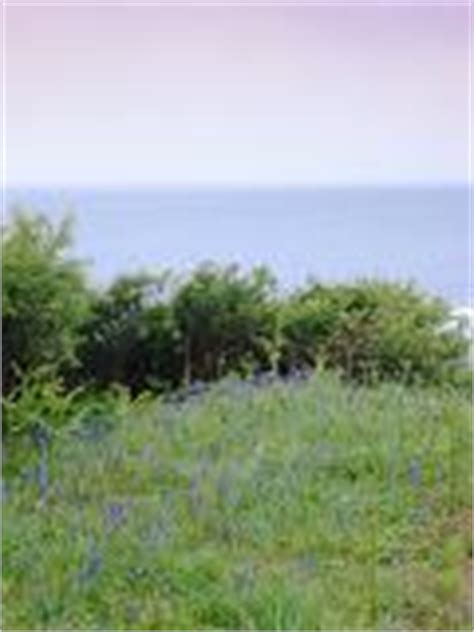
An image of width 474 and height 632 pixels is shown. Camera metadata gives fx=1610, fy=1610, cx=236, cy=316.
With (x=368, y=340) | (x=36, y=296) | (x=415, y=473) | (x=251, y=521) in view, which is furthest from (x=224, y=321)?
(x=251, y=521)

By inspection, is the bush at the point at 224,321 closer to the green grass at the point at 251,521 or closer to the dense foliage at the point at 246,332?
the dense foliage at the point at 246,332

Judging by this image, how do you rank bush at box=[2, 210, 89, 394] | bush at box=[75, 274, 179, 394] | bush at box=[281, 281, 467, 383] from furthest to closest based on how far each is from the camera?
bush at box=[281, 281, 467, 383]
bush at box=[75, 274, 179, 394]
bush at box=[2, 210, 89, 394]

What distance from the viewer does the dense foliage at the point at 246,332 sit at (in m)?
7.80

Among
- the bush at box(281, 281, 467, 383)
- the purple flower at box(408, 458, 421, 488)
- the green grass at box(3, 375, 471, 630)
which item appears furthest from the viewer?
the bush at box(281, 281, 467, 383)

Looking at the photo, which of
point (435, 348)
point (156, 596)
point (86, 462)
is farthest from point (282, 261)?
point (156, 596)

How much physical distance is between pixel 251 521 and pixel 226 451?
0.94 meters

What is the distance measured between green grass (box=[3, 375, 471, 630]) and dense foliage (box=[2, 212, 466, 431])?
988 millimetres

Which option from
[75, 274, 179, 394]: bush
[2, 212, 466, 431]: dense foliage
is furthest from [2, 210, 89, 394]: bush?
[75, 274, 179, 394]: bush

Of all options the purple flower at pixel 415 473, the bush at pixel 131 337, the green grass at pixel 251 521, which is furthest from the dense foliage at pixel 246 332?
the purple flower at pixel 415 473

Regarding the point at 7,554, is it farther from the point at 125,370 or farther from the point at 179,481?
the point at 125,370

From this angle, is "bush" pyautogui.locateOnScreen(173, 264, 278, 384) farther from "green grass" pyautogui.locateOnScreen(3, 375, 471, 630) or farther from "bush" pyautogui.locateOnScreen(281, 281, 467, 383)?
"green grass" pyautogui.locateOnScreen(3, 375, 471, 630)

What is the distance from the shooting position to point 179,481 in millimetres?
5641

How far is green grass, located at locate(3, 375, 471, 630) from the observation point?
4395 millimetres

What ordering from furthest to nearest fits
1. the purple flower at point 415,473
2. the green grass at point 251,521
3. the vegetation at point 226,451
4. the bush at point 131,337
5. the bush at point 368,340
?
1. the bush at point 368,340
2. the bush at point 131,337
3. the purple flower at point 415,473
4. the vegetation at point 226,451
5. the green grass at point 251,521
